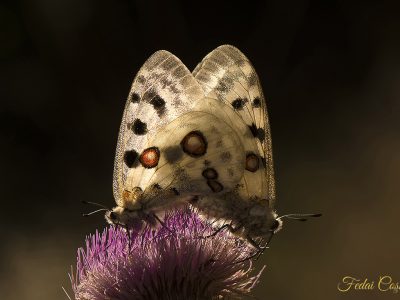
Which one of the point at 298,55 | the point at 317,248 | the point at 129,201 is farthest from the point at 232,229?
the point at 298,55

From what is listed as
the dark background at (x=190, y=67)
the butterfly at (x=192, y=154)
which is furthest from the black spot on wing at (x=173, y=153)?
the dark background at (x=190, y=67)

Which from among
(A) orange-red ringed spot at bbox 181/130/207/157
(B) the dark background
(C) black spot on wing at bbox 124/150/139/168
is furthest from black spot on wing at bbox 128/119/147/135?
(B) the dark background

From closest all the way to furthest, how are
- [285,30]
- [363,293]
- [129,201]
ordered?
[129,201]
[363,293]
[285,30]

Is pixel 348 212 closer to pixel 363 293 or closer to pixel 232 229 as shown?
pixel 363 293

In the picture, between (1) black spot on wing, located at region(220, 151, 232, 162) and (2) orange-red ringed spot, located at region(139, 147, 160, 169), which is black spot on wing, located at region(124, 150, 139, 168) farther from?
(1) black spot on wing, located at region(220, 151, 232, 162)

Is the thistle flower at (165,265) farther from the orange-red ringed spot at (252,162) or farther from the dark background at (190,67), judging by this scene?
the dark background at (190,67)

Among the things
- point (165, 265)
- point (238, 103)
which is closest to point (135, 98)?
point (238, 103)

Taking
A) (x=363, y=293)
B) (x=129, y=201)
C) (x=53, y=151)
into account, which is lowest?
(x=363, y=293)
